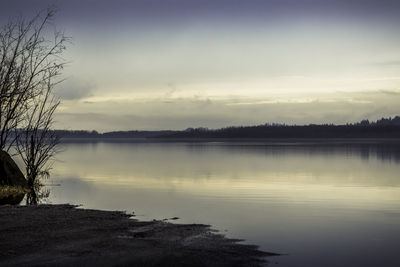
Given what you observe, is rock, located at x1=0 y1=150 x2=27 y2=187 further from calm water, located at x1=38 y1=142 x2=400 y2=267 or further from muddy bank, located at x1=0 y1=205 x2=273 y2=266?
muddy bank, located at x1=0 y1=205 x2=273 y2=266

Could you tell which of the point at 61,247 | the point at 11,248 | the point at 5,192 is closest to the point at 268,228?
the point at 61,247

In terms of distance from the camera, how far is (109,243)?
34.8 feet

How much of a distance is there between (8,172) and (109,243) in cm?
1241

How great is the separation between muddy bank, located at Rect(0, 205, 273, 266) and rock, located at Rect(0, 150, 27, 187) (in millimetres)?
7248

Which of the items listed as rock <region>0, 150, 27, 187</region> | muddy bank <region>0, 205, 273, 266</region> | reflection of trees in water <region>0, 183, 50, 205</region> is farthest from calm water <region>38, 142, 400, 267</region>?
rock <region>0, 150, 27, 187</region>

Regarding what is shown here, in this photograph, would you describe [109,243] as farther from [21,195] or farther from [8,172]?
[8,172]

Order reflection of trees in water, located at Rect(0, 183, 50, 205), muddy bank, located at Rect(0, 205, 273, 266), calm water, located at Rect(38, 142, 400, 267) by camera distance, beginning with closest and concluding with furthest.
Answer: muddy bank, located at Rect(0, 205, 273, 266) → calm water, located at Rect(38, 142, 400, 267) → reflection of trees in water, located at Rect(0, 183, 50, 205)

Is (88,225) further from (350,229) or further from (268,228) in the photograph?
(350,229)

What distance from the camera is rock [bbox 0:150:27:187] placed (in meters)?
20.9

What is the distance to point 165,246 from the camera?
1044 cm

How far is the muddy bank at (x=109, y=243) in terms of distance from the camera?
932 centimetres

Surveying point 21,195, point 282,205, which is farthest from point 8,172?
point 282,205

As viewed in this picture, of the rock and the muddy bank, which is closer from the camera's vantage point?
the muddy bank

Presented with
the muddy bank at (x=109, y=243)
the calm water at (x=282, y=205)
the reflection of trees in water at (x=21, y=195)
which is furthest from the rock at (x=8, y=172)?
the muddy bank at (x=109, y=243)
